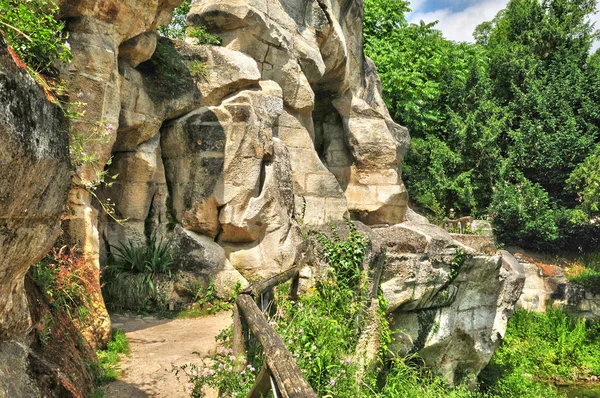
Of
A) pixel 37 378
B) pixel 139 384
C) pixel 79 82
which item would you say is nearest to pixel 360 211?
pixel 79 82

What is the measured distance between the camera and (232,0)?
1073 cm

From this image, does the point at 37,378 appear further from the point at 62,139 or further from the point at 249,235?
the point at 249,235

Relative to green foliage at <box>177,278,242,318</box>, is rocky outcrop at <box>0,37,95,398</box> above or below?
above

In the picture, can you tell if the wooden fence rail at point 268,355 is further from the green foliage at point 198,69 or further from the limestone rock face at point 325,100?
the limestone rock face at point 325,100

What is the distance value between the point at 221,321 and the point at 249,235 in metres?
2.07

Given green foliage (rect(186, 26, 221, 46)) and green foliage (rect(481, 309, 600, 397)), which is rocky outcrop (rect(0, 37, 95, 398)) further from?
green foliage (rect(481, 309, 600, 397))

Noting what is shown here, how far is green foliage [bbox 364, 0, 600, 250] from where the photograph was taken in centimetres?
1920

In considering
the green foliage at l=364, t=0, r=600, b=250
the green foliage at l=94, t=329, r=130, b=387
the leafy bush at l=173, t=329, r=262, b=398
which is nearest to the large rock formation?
the green foliage at l=94, t=329, r=130, b=387

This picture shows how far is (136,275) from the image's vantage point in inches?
303

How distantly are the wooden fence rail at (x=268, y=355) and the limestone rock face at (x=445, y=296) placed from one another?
123 inches

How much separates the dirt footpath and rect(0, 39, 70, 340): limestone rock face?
5.06ft

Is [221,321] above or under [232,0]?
under

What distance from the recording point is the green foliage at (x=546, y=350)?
41.5 feet

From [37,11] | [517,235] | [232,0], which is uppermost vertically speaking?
[232,0]
